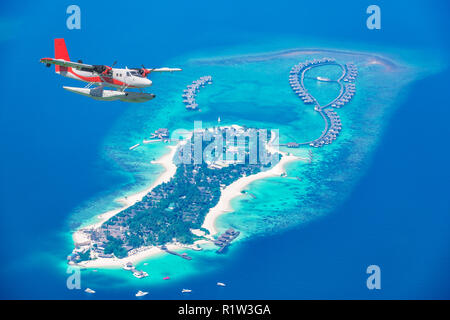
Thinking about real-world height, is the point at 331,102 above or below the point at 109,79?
above

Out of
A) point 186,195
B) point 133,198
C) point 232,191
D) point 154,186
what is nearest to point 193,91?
point 154,186

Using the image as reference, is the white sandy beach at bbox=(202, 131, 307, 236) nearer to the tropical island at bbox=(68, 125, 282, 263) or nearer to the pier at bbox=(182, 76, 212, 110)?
the tropical island at bbox=(68, 125, 282, 263)

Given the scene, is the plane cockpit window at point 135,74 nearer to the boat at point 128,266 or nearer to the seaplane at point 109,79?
the seaplane at point 109,79

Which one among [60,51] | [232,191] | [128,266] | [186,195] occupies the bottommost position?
[128,266]

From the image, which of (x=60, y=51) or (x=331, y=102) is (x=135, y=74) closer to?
(x=60, y=51)

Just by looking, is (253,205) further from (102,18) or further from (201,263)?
(102,18)
